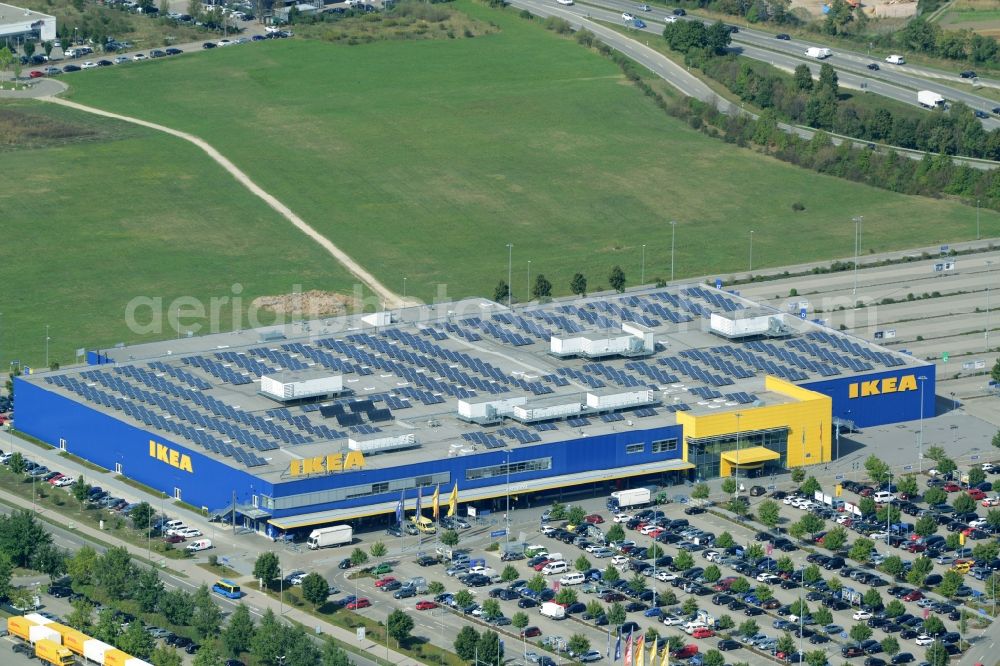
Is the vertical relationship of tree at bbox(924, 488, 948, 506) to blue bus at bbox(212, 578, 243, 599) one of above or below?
above

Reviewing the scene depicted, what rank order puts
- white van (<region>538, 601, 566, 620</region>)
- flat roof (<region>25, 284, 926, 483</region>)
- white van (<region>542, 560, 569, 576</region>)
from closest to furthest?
white van (<region>538, 601, 566, 620</region>) < white van (<region>542, 560, 569, 576</region>) < flat roof (<region>25, 284, 926, 483</region>)

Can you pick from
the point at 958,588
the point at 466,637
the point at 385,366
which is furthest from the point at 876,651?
the point at 385,366

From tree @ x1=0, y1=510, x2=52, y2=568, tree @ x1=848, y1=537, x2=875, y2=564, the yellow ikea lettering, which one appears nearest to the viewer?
tree @ x1=0, y1=510, x2=52, y2=568

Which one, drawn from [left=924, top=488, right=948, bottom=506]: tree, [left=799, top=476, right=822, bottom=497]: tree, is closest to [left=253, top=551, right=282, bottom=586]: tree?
[left=799, top=476, right=822, bottom=497]: tree

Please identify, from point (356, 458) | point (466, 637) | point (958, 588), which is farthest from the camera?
point (356, 458)

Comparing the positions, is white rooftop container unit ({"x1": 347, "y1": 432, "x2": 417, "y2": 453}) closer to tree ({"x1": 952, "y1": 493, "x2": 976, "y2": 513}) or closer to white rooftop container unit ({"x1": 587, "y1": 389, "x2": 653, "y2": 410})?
white rooftop container unit ({"x1": 587, "y1": 389, "x2": 653, "y2": 410})

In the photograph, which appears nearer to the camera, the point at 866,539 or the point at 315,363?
the point at 866,539

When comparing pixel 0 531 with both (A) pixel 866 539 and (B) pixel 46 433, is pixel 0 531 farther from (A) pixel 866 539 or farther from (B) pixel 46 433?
(A) pixel 866 539

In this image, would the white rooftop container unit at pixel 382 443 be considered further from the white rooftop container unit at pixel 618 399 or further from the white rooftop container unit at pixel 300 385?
the white rooftop container unit at pixel 618 399
